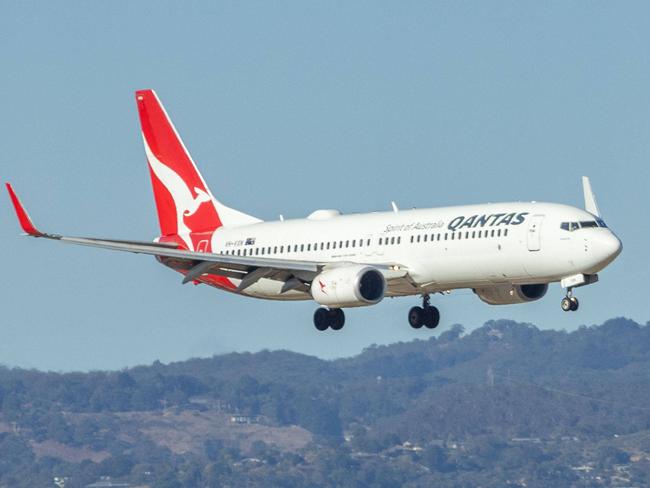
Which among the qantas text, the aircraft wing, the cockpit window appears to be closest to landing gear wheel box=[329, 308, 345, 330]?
the aircraft wing

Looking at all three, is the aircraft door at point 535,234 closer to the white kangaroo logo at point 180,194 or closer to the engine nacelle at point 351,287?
the engine nacelle at point 351,287

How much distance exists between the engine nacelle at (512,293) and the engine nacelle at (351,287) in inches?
209

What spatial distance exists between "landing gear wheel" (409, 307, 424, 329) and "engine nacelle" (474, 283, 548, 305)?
3.35 meters

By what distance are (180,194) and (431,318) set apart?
58.0 ft

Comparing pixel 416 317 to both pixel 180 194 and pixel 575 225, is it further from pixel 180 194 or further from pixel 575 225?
pixel 180 194

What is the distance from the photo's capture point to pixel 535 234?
72.8 meters

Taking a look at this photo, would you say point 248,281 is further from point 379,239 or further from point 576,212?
point 576,212

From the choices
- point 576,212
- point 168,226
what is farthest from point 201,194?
point 576,212

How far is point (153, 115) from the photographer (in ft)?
310

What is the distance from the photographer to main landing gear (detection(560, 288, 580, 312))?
239 ft

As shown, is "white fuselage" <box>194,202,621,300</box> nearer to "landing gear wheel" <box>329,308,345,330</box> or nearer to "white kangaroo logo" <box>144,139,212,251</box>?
"landing gear wheel" <box>329,308,345,330</box>

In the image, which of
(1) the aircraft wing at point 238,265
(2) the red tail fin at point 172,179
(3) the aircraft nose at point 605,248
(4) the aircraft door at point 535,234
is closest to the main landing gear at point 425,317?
(1) the aircraft wing at point 238,265

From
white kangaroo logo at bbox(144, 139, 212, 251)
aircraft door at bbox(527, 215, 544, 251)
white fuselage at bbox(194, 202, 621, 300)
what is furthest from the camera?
white kangaroo logo at bbox(144, 139, 212, 251)

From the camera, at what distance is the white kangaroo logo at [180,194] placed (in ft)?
299
